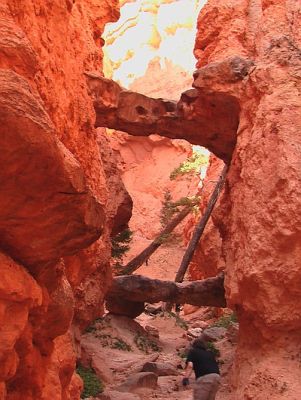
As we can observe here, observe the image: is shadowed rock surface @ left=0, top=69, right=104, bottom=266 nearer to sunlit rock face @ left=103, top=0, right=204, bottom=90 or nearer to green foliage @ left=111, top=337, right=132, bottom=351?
green foliage @ left=111, top=337, right=132, bottom=351

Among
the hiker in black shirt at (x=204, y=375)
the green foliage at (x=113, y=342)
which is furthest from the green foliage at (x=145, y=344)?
the hiker in black shirt at (x=204, y=375)

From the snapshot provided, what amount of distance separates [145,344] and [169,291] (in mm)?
1530

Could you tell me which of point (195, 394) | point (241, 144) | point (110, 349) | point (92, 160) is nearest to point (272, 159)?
point (241, 144)

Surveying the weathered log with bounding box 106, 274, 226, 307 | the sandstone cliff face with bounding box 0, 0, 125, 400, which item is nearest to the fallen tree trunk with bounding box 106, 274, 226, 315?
the weathered log with bounding box 106, 274, 226, 307

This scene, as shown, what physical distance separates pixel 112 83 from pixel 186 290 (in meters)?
5.87

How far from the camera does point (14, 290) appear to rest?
3.57 m

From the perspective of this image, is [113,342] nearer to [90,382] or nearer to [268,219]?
[90,382]

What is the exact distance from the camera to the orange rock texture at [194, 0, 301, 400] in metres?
8.16

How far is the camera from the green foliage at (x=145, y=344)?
13.9 metres

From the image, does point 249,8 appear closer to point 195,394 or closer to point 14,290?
point 195,394

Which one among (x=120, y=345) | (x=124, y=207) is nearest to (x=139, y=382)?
(x=120, y=345)

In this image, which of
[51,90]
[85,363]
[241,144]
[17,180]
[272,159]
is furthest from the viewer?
[85,363]

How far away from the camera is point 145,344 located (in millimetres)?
14133

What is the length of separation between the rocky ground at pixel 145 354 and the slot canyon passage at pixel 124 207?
0.16 feet
